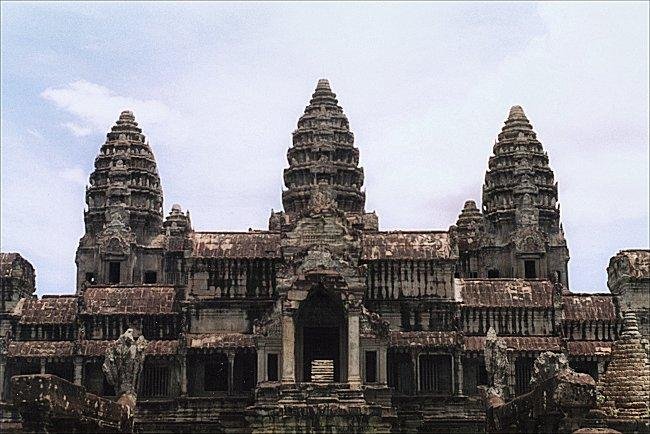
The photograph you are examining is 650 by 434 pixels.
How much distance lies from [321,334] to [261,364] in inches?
136

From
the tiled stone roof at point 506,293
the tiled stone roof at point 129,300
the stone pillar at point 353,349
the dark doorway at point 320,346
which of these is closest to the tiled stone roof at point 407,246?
the tiled stone roof at point 506,293

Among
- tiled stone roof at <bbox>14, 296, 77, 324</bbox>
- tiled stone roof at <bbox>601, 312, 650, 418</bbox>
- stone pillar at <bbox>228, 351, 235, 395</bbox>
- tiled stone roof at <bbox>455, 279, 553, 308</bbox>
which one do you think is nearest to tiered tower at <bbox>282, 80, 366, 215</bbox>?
tiled stone roof at <bbox>455, 279, 553, 308</bbox>

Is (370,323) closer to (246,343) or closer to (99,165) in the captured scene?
(246,343)

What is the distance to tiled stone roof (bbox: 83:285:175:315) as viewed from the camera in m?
57.2

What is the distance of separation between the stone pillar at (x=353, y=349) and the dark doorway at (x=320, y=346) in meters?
2.62

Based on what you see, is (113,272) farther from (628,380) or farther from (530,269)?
(628,380)

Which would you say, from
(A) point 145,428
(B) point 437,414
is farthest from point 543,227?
(A) point 145,428

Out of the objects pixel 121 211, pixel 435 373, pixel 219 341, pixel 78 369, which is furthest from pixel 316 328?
pixel 121 211

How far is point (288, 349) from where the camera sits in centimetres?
4859

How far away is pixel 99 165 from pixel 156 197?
4519 millimetres

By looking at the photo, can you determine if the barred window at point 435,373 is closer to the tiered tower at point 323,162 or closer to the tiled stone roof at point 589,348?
the tiled stone roof at point 589,348

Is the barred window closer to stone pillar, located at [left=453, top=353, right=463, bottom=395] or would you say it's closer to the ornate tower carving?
stone pillar, located at [left=453, top=353, right=463, bottom=395]

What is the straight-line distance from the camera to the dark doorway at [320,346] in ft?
170

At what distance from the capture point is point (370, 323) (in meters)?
50.5
